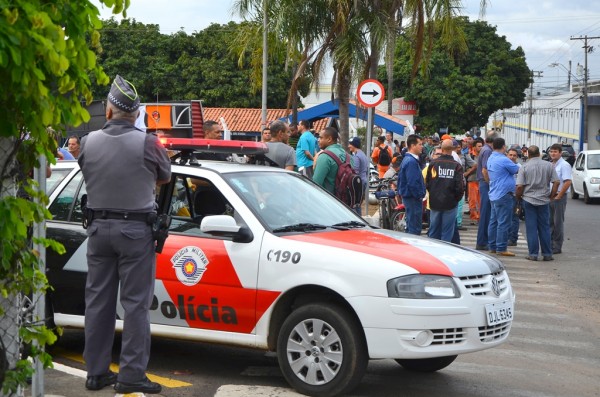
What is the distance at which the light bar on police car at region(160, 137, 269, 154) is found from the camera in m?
7.57

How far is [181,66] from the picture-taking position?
56531mm

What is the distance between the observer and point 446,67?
56906mm

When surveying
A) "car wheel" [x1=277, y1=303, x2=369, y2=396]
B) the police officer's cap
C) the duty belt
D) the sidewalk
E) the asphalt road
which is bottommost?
the asphalt road

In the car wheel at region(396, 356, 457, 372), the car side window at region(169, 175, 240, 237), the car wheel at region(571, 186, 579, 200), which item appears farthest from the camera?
the car wheel at region(571, 186, 579, 200)

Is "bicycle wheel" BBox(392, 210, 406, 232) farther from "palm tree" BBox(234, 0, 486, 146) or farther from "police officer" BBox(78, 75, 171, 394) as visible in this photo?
"police officer" BBox(78, 75, 171, 394)

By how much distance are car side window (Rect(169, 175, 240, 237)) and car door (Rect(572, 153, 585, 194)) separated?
85.5 feet

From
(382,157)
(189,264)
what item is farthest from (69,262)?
(382,157)

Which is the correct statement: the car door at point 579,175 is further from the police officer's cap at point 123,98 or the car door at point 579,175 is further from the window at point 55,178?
the police officer's cap at point 123,98

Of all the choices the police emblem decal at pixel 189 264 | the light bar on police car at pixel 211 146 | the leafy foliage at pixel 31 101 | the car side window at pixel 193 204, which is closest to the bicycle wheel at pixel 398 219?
the light bar on police car at pixel 211 146

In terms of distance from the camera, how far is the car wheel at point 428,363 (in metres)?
7.48

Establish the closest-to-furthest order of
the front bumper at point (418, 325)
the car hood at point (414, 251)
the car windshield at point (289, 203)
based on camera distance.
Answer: the front bumper at point (418, 325) → the car hood at point (414, 251) → the car windshield at point (289, 203)

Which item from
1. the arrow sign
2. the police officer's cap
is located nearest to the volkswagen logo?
the police officer's cap

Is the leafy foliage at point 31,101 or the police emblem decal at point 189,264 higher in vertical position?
the leafy foliage at point 31,101

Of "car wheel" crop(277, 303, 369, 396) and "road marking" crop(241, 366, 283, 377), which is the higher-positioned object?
"car wheel" crop(277, 303, 369, 396)
